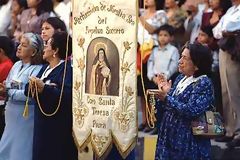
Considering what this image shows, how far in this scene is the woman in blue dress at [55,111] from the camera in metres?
6.77

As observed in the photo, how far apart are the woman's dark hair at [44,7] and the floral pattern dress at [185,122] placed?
14.4ft

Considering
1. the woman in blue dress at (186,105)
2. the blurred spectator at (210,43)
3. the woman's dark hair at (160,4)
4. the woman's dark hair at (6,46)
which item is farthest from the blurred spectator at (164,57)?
the woman in blue dress at (186,105)

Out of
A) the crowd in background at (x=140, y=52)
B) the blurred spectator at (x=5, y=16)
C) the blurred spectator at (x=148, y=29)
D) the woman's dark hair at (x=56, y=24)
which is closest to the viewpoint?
the crowd in background at (x=140, y=52)

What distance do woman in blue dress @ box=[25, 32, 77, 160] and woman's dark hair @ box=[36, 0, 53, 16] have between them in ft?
11.1

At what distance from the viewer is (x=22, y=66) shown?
7.36 metres

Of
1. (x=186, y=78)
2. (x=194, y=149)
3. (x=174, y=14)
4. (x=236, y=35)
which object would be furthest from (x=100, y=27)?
(x=174, y=14)

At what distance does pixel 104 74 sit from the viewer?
6203 millimetres

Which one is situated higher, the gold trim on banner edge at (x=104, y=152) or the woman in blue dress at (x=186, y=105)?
the woman in blue dress at (x=186, y=105)

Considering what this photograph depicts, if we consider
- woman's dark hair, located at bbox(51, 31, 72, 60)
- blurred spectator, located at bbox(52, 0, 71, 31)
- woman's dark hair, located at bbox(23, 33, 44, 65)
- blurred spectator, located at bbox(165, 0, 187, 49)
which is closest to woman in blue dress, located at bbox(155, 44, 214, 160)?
woman's dark hair, located at bbox(51, 31, 72, 60)

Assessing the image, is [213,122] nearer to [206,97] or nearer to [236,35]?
[206,97]

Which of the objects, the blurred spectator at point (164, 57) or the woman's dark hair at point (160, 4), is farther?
the woman's dark hair at point (160, 4)

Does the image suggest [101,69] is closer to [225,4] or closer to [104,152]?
[104,152]

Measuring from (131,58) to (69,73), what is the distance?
39.8 inches

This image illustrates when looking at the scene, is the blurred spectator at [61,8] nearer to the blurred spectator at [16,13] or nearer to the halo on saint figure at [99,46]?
the blurred spectator at [16,13]
